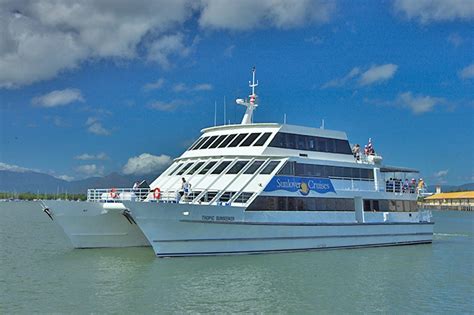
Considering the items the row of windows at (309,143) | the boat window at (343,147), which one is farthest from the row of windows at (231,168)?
the boat window at (343,147)

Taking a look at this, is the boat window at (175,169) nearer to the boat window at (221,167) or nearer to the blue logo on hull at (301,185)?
the boat window at (221,167)

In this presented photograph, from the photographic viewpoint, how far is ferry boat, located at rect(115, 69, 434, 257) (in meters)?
18.1

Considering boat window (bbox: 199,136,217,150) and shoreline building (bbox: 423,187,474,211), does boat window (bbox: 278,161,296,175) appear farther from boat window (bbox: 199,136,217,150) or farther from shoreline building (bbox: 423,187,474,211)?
shoreline building (bbox: 423,187,474,211)

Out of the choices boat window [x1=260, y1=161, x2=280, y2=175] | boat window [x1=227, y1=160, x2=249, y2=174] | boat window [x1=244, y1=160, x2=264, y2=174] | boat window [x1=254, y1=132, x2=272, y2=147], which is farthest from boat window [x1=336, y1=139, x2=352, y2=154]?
boat window [x1=227, y1=160, x2=249, y2=174]

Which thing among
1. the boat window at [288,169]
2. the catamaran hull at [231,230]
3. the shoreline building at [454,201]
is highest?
the shoreline building at [454,201]

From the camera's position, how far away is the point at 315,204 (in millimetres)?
21453

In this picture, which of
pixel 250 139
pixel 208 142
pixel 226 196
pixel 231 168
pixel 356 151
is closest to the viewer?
pixel 226 196

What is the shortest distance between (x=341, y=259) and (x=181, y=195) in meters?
6.68

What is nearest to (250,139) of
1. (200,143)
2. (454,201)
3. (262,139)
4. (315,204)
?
(262,139)

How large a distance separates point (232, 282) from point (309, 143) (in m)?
9.10

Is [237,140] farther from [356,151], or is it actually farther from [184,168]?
[356,151]

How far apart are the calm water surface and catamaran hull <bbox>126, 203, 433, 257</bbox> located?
0.44m

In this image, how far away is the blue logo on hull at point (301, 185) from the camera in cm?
2016

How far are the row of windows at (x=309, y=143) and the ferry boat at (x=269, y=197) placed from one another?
45 millimetres
